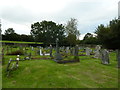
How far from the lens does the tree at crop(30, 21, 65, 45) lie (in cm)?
5291

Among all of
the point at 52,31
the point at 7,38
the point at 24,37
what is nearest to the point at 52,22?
the point at 52,31

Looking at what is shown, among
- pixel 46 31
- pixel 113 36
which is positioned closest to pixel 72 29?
pixel 46 31

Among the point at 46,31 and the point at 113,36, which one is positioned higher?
the point at 46,31

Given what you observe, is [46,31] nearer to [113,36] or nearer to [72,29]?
[72,29]

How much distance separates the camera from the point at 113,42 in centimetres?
723

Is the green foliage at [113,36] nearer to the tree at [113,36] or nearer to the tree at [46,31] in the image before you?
the tree at [113,36]

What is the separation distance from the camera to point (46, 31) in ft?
182

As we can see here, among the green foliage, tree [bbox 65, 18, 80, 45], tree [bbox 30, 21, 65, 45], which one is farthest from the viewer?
tree [bbox 30, 21, 65, 45]

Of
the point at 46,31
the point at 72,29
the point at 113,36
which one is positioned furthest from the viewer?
the point at 46,31

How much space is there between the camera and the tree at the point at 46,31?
52.9 meters

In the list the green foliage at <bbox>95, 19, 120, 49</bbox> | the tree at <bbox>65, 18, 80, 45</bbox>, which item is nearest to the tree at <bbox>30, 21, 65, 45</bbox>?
the tree at <bbox>65, 18, 80, 45</bbox>

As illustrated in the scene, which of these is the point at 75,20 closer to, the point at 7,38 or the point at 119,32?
the point at 119,32

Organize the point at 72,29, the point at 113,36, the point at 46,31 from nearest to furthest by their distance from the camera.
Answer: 1. the point at 113,36
2. the point at 72,29
3. the point at 46,31

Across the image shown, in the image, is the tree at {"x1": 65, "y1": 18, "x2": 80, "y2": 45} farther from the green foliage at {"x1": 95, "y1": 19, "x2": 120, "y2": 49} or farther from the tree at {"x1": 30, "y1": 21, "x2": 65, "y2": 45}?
the green foliage at {"x1": 95, "y1": 19, "x2": 120, "y2": 49}
